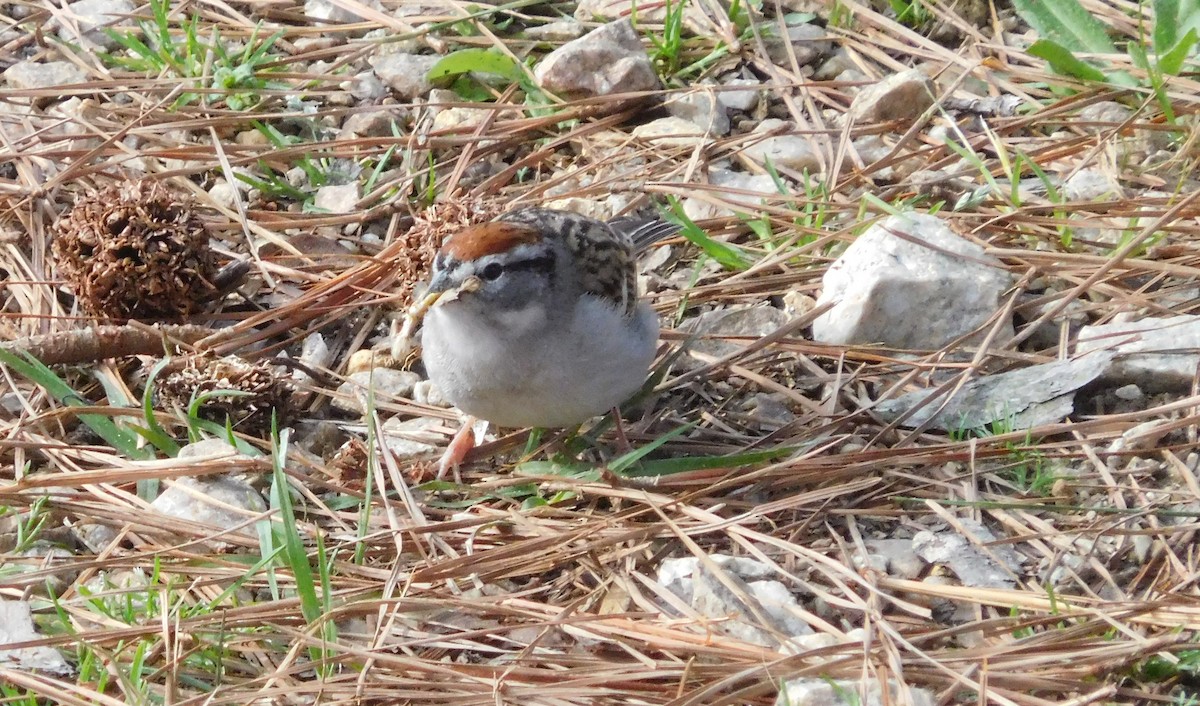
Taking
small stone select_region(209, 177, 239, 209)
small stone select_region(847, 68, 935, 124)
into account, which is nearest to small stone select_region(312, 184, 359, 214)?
small stone select_region(209, 177, 239, 209)

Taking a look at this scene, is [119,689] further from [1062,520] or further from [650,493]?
[1062,520]

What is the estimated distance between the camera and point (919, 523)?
3480 mm

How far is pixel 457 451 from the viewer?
3.82 metres

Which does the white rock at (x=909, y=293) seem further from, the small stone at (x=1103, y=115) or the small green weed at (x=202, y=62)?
the small green weed at (x=202, y=62)

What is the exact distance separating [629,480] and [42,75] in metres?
3.56

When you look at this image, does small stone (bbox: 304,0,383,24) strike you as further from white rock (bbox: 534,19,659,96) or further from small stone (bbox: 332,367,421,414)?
small stone (bbox: 332,367,421,414)

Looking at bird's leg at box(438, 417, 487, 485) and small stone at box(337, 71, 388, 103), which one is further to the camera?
small stone at box(337, 71, 388, 103)

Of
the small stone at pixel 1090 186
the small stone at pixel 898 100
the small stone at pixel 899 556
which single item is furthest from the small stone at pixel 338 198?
the small stone at pixel 1090 186

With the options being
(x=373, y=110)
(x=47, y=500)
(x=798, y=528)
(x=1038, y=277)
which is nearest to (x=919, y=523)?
(x=798, y=528)

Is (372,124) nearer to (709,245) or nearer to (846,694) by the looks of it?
(709,245)

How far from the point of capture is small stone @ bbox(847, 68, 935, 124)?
16.8ft

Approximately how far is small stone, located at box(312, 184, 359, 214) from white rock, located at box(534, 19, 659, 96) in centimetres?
96

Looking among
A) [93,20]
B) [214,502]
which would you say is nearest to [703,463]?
[214,502]

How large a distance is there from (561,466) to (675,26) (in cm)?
238
